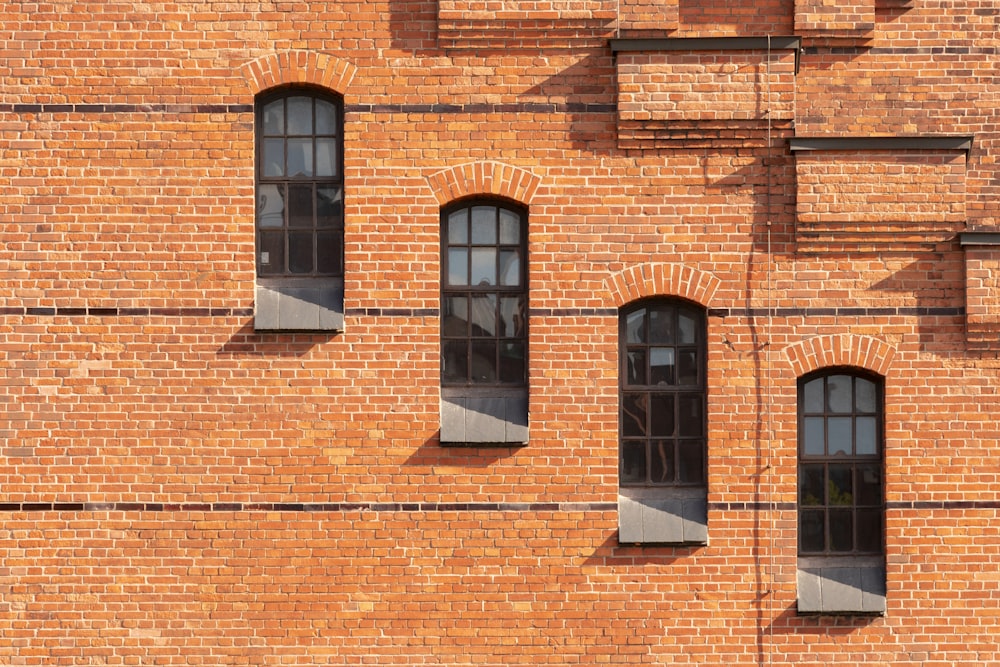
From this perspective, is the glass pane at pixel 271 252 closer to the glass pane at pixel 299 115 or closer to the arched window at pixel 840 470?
the glass pane at pixel 299 115

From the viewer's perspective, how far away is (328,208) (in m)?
8.77

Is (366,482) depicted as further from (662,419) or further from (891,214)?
(891,214)

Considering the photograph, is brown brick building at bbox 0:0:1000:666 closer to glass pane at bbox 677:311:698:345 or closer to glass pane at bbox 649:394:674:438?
glass pane at bbox 677:311:698:345

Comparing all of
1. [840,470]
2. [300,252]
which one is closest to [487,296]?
[300,252]

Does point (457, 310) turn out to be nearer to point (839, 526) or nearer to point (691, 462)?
point (691, 462)

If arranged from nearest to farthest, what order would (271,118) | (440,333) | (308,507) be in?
(308,507), (440,333), (271,118)

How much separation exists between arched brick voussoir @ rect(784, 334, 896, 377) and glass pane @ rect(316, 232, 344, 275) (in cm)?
374

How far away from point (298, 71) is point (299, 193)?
97 centimetres

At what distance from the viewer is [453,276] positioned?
345 inches

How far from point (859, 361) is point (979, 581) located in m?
2.00

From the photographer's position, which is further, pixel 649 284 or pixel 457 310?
pixel 457 310

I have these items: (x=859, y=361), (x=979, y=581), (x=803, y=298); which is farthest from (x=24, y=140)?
(x=979, y=581)

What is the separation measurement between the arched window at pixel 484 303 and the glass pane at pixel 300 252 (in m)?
1.10

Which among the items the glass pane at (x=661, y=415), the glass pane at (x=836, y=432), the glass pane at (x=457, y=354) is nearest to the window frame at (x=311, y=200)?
the glass pane at (x=457, y=354)
